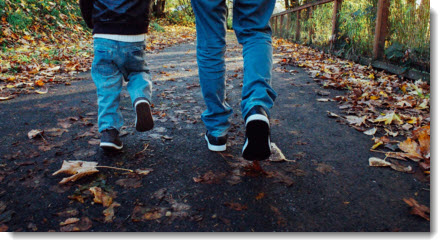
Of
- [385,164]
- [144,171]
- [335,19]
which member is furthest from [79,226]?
[335,19]

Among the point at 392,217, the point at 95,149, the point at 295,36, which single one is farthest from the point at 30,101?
the point at 295,36

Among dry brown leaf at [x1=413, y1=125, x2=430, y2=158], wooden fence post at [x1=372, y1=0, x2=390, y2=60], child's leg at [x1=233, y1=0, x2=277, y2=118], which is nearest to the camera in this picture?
child's leg at [x1=233, y1=0, x2=277, y2=118]

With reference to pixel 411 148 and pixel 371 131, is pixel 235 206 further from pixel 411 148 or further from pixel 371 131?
pixel 371 131

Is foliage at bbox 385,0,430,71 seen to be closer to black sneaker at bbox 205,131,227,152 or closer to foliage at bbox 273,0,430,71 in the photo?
foliage at bbox 273,0,430,71

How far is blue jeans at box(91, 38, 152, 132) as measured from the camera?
199 cm

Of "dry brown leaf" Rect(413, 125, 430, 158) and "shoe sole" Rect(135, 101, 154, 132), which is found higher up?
"shoe sole" Rect(135, 101, 154, 132)

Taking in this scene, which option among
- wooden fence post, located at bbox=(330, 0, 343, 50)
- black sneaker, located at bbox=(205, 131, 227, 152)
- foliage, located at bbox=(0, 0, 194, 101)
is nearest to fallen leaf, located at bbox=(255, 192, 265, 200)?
black sneaker, located at bbox=(205, 131, 227, 152)

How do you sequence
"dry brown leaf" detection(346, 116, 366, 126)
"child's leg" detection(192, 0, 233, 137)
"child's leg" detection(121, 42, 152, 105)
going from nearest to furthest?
"child's leg" detection(192, 0, 233, 137) → "child's leg" detection(121, 42, 152, 105) → "dry brown leaf" detection(346, 116, 366, 126)

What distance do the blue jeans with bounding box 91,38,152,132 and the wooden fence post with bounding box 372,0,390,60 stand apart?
4.36 metres

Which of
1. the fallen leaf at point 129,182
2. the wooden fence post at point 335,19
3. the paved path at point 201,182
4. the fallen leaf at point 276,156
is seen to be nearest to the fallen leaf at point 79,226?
the paved path at point 201,182

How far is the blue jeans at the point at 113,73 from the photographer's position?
78.3 inches

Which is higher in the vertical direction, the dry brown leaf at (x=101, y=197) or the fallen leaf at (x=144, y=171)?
the fallen leaf at (x=144, y=171)

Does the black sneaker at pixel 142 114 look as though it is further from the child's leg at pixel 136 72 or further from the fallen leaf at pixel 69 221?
the fallen leaf at pixel 69 221

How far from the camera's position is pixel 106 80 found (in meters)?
2.04
